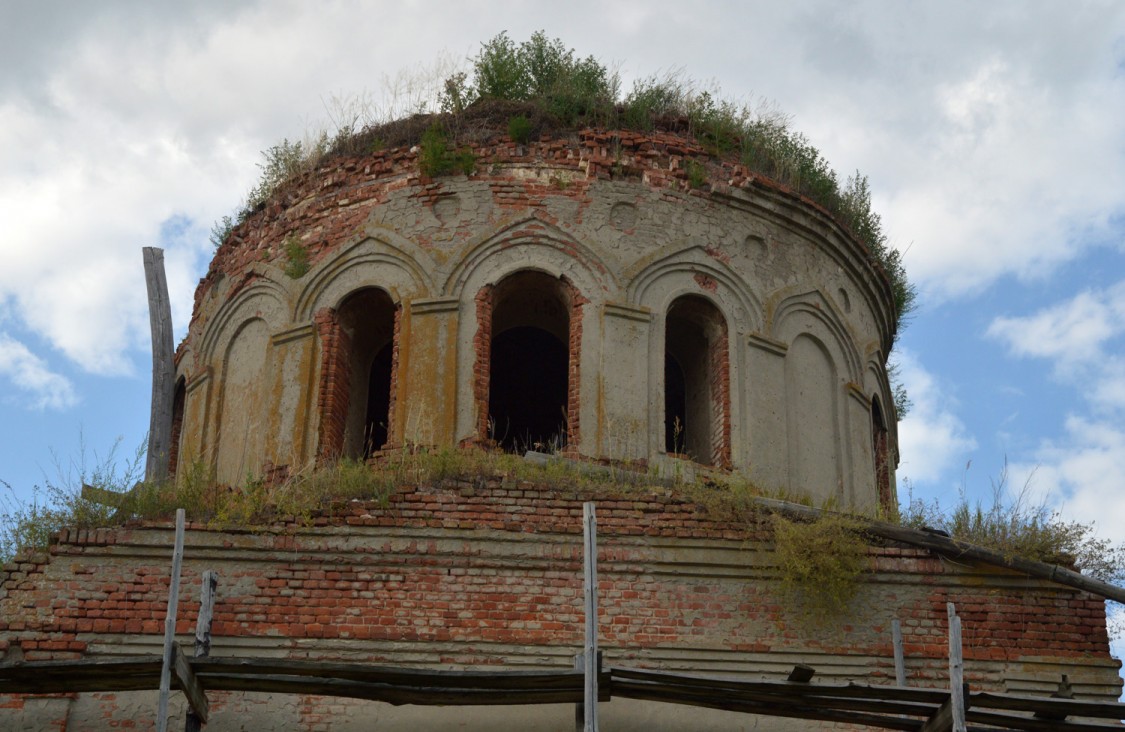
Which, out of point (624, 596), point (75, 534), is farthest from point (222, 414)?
point (624, 596)

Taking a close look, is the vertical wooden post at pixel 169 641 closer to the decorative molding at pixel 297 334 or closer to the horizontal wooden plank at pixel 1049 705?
the decorative molding at pixel 297 334

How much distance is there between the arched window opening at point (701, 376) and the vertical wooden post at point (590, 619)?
2946 millimetres

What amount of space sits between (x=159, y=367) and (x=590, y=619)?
638 cm

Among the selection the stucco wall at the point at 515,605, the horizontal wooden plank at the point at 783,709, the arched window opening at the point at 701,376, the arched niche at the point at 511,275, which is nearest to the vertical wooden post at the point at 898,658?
the stucco wall at the point at 515,605

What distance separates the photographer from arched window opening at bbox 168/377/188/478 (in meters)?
15.6

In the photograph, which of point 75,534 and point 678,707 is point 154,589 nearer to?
point 75,534

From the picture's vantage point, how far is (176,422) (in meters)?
16.0

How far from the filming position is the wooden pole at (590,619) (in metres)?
10.2

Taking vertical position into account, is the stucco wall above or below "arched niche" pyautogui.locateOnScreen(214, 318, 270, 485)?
below

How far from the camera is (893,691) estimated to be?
33.6 feet

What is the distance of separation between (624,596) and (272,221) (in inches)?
227

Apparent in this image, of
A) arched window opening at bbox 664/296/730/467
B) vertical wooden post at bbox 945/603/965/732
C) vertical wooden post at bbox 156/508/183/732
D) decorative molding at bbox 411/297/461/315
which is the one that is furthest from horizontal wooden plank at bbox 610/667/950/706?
decorative molding at bbox 411/297/461/315

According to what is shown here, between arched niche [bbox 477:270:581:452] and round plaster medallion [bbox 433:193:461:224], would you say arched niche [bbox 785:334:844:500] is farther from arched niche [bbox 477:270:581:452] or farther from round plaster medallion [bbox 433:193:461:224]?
round plaster medallion [bbox 433:193:461:224]

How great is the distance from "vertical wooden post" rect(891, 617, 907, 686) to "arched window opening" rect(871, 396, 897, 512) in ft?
11.6
